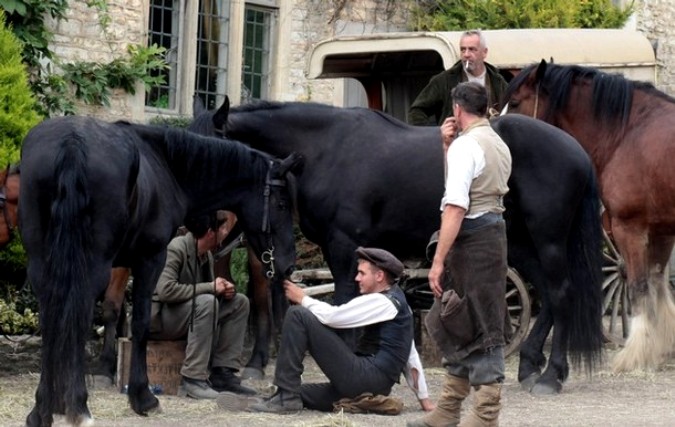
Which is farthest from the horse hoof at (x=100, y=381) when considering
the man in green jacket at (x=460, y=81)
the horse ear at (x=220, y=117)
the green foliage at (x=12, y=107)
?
the man in green jacket at (x=460, y=81)

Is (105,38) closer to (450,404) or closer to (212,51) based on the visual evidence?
(212,51)

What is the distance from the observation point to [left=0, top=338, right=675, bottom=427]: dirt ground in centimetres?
870

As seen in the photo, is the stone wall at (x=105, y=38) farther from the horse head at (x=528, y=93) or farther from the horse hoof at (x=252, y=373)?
the horse head at (x=528, y=93)

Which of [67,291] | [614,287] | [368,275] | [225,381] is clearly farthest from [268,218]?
[614,287]

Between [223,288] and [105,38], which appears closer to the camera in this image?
[223,288]

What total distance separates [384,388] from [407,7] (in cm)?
961

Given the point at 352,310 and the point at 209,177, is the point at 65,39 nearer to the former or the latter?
the point at 209,177

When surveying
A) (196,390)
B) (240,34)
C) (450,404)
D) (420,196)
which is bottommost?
(196,390)

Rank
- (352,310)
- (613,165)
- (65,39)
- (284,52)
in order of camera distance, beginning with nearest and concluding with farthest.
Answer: (352,310) < (613,165) < (65,39) < (284,52)

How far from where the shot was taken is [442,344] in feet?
26.4

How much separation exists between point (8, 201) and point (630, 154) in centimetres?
476

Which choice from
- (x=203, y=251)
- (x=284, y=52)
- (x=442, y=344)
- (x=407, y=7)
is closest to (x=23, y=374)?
(x=203, y=251)

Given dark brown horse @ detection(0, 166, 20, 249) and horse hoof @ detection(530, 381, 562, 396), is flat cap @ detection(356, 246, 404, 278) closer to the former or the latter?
horse hoof @ detection(530, 381, 562, 396)

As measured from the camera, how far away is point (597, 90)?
1161 cm
